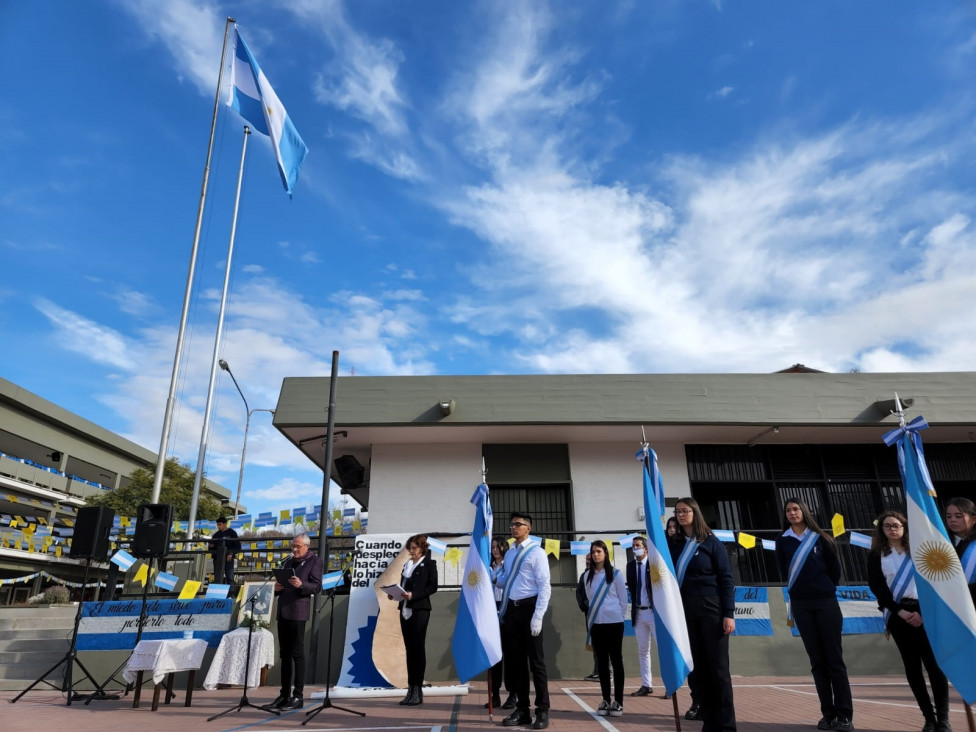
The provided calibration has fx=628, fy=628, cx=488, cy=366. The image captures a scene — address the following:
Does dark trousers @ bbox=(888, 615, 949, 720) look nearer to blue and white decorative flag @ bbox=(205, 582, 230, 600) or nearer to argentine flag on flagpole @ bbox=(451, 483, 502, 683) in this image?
argentine flag on flagpole @ bbox=(451, 483, 502, 683)

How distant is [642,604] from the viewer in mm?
8102

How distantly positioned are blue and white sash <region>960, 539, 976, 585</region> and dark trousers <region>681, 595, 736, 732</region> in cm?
191

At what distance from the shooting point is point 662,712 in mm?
6535

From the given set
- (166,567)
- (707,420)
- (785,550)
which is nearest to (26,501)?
(166,567)

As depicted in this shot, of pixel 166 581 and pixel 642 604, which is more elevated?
pixel 166 581


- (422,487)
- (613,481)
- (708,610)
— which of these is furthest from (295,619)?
(613,481)

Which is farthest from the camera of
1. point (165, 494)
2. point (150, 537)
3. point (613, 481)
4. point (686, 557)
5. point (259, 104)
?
point (165, 494)

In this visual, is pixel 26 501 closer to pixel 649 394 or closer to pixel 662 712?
pixel 649 394

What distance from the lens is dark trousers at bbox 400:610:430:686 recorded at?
759 cm

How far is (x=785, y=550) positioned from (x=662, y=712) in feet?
7.30

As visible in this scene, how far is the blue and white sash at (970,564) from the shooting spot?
485 cm

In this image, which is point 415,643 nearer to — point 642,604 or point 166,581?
point 642,604

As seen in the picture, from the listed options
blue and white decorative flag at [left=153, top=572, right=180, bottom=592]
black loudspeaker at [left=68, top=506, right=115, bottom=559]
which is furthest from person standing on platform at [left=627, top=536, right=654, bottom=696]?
blue and white decorative flag at [left=153, top=572, right=180, bottom=592]

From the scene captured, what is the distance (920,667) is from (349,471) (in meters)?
12.3
